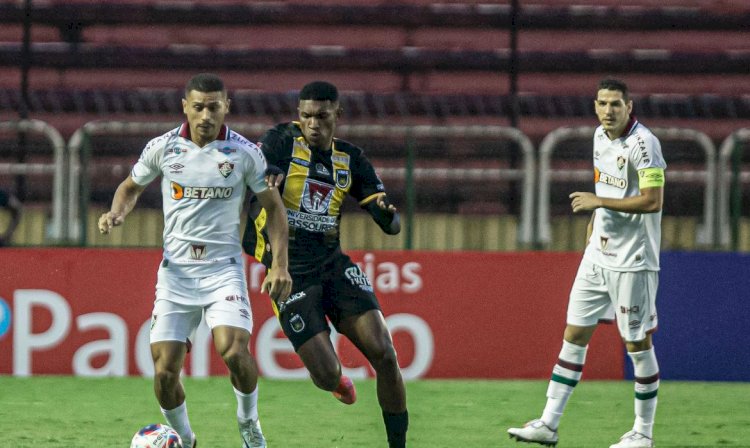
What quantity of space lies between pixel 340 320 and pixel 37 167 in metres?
4.85

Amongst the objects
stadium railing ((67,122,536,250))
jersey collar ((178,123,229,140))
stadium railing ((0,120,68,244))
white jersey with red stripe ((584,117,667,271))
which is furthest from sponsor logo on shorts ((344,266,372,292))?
stadium railing ((0,120,68,244))

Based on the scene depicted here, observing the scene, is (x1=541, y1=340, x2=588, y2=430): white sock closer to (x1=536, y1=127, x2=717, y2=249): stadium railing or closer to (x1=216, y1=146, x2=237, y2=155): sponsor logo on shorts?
(x1=216, y1=146, x2=237, y2=155): sponsor logo on shorts

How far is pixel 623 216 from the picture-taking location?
7734mm

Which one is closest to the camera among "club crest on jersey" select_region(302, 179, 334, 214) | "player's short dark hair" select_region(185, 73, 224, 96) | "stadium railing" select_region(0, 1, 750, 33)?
"player's short dark hair" select_region(185, 73, 224, 96)

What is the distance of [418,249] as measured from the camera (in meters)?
10.9

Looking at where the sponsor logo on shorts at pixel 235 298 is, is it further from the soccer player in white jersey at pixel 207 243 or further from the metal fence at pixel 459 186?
the metal fence at pixel 459 186

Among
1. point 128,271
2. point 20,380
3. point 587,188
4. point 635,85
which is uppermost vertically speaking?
point 635,85

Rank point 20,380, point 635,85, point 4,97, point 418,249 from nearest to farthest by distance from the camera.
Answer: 1. point 20,380
2. point 418,249
3. point 4,97
4. point 635,85

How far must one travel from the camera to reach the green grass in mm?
7695

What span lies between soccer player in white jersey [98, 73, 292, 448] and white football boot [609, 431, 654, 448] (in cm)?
220

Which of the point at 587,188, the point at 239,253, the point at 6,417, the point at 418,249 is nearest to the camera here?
the point at 239,253

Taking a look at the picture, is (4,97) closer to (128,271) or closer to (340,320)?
(128,271)

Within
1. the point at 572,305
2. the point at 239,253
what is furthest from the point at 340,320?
the point at 572,305

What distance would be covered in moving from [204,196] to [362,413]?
2767 millimetres
